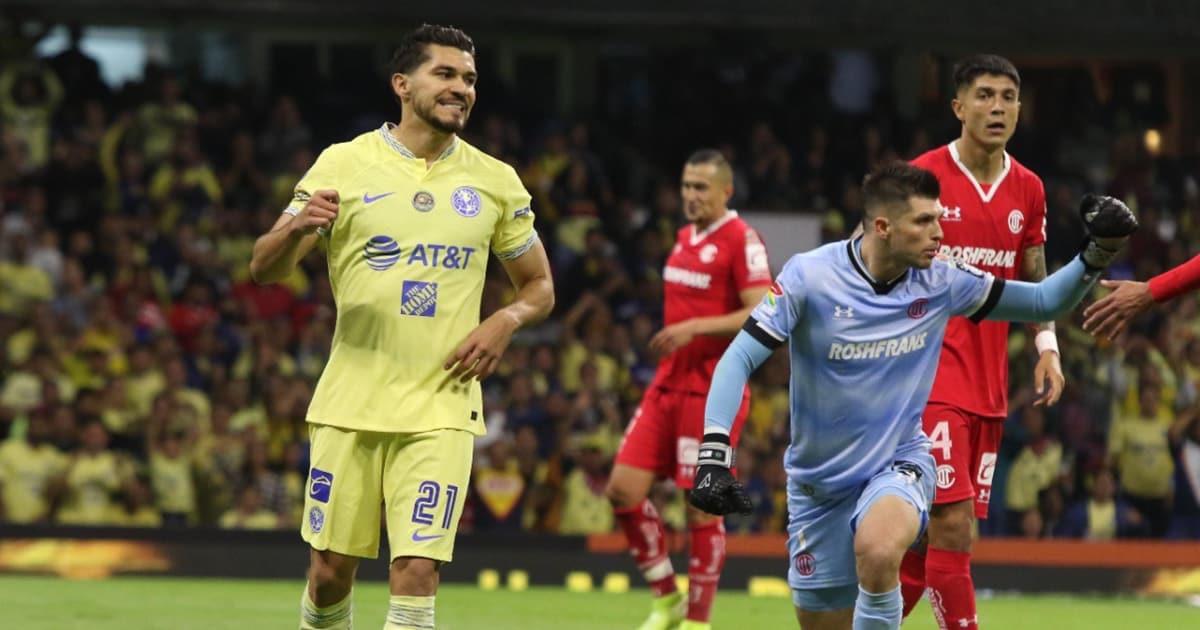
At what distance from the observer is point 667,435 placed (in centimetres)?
1138

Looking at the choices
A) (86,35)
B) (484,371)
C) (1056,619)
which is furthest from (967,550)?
(86,35)

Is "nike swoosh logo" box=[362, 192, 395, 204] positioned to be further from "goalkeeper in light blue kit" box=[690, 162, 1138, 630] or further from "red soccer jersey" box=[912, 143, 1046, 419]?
"red soccer jersey" box=[912, 143, 1046, 419]

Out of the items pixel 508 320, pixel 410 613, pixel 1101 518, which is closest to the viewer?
pixel 410 613

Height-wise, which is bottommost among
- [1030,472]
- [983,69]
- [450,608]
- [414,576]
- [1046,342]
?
[450,608]

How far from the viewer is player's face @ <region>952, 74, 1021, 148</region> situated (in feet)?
28.8

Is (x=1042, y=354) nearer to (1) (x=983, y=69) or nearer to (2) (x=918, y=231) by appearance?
(1) (x=983, y=69)

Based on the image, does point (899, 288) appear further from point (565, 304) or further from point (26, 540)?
point (565, 304)

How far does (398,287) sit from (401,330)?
0.50 ft

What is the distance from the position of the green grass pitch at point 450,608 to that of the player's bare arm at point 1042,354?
130 inches

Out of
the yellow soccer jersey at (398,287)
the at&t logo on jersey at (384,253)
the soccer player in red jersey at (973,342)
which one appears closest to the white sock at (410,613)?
the yellow soccer jersey at (398,287)

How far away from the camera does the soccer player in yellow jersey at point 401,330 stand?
7141 mm

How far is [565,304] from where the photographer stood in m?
19.6

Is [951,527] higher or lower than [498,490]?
higher

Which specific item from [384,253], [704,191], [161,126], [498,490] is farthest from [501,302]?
[384,253]
